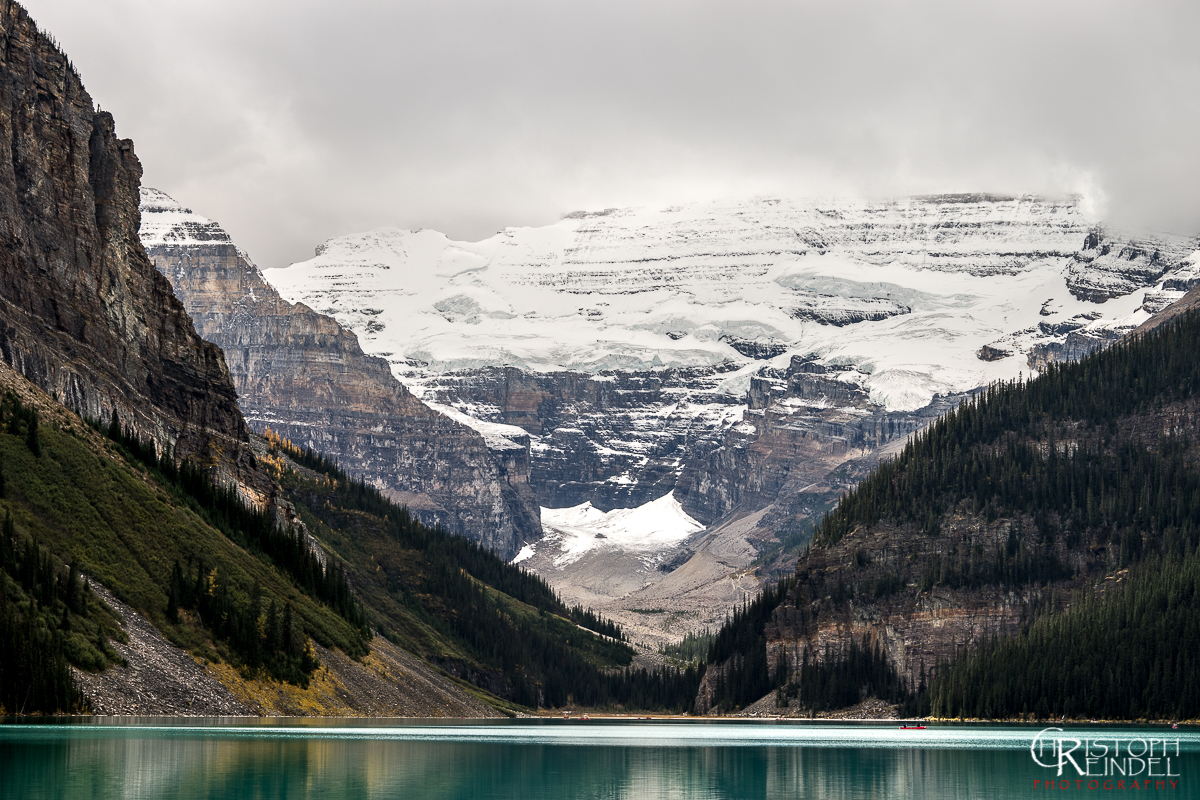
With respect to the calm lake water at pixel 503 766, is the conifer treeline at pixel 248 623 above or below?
above

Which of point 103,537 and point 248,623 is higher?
point 103,537

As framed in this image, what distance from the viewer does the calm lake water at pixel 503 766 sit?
91875 millimetres

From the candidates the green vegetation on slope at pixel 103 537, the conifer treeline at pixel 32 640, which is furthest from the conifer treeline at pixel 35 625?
the green vegetation on slope at pixel 103 537

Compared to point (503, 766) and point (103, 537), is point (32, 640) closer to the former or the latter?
point (503, 766)

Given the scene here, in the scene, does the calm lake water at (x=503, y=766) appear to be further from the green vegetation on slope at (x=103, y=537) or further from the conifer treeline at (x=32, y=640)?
the green vegetation on slope at (x=103, y=537)

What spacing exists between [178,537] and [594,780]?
9371 centimetres

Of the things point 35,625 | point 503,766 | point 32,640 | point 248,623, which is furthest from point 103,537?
point 503,766

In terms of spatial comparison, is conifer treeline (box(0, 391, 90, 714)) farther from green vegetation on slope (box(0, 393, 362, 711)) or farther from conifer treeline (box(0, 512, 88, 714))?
green vegetation on slope (box(0, 393, 362, 711))

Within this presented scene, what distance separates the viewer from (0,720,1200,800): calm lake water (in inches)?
3617

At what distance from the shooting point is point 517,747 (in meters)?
149

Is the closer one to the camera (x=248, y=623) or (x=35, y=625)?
(x=35, y=625)

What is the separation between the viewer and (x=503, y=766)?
4658 inches

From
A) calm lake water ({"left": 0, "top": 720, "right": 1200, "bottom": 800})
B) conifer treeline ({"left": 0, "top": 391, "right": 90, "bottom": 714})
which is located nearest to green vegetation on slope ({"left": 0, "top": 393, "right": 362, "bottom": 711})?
conifer treeline ({"left": 0, "top": 391, "right": 90, "bottom": 714})

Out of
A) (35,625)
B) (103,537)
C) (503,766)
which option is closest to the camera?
(503,766)
